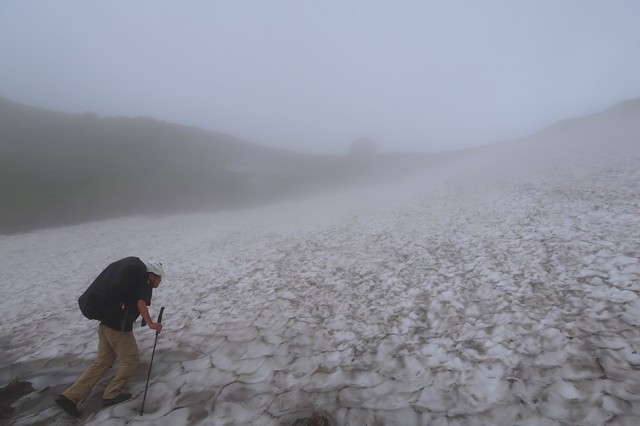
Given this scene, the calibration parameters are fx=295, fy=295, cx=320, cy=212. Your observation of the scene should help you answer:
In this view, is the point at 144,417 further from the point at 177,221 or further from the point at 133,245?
the point at 177,221

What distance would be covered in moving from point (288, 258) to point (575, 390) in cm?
1079

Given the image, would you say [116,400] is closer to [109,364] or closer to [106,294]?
[109,364]

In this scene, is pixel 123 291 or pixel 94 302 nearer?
pixel 94 302

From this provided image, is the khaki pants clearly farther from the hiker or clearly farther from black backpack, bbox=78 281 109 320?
black backpack, bbox=78 281 109 320

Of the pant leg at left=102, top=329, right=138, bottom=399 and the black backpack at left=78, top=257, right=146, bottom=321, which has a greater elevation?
the black backpack at left=78, top=257, right=146, bottom=321

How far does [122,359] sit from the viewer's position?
6.16 metres

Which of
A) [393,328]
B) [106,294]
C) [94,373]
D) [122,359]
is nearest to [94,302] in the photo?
[106,294]

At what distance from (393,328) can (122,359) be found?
20.2 feet

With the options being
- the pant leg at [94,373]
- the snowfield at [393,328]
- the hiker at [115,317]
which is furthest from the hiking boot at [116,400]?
the pant leg at [94,373]

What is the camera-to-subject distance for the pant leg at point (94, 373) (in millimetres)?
5812

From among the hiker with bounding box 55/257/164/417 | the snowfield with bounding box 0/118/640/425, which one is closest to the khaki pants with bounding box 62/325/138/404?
the hiker with bounding box 55/257/164/417

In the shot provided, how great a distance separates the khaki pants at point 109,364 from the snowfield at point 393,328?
0.39 m

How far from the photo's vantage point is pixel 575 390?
4.87 m

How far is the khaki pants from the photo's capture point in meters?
5.89
